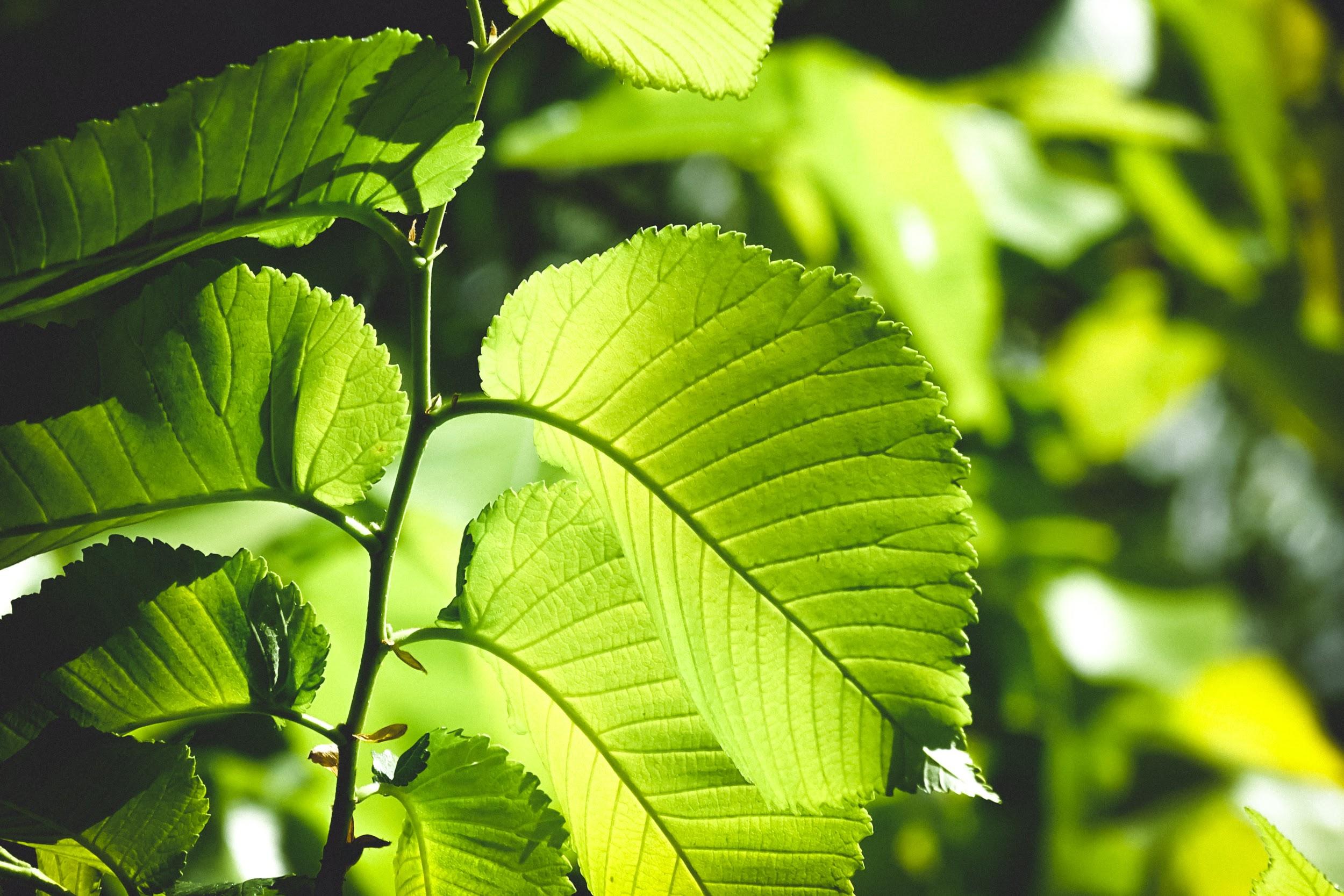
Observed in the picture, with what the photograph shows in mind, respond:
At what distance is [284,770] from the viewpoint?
0.55 meters

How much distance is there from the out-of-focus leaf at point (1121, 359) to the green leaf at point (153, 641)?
124cm

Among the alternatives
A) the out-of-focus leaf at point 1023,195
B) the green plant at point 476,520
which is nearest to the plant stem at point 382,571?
the green plant at point 476,520

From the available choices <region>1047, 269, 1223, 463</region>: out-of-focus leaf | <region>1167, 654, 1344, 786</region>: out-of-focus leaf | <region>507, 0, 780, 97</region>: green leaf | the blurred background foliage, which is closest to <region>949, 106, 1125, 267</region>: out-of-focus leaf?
the blurred background foliage

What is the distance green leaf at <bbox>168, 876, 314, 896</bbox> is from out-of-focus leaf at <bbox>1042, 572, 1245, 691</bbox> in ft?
3.06

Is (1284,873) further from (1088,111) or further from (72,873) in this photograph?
(1088,111)

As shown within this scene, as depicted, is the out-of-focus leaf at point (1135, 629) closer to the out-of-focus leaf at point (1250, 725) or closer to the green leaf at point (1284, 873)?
the out-of-focus leaf at point (1250, 725)

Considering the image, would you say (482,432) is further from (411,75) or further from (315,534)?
(411,75)

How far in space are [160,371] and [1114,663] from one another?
1.08 meters

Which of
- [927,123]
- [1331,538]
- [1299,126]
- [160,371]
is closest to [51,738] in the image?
[160,371]

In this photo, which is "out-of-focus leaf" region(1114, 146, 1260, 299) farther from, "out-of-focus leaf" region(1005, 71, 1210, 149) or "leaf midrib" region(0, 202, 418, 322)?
"leaf midrib" region(0, 202, 418, 322)

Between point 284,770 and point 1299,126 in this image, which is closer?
point 284,770

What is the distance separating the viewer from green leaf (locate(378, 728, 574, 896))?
245mm

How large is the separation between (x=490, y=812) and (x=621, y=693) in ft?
0.14

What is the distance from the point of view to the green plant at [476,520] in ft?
0.73
